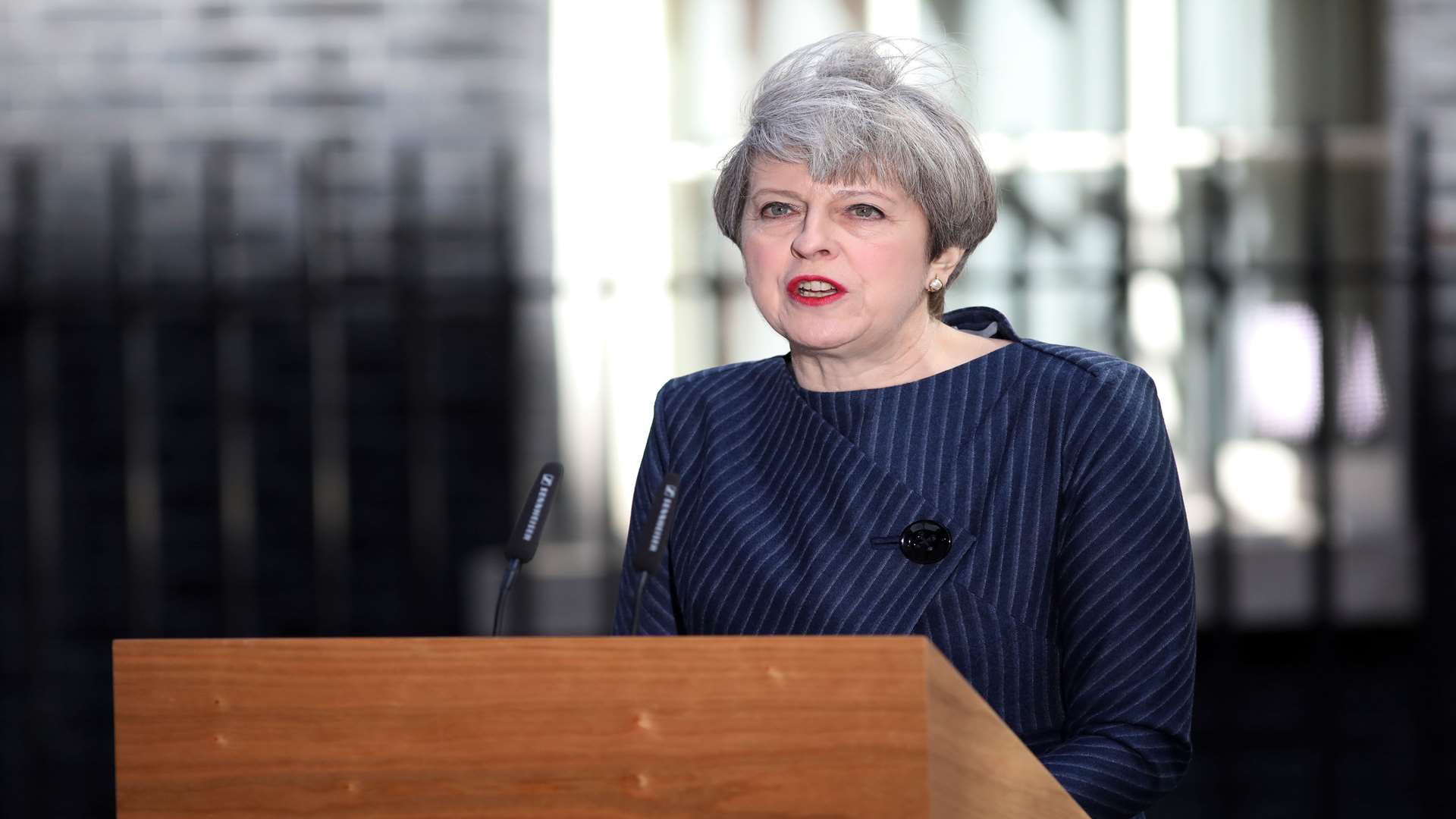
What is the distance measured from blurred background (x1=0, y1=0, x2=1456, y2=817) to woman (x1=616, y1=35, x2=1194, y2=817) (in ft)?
9.85

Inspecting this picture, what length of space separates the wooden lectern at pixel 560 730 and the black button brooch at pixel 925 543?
63 cm

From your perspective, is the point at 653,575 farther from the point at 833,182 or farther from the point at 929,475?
the point at 833,182

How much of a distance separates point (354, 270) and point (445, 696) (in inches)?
170

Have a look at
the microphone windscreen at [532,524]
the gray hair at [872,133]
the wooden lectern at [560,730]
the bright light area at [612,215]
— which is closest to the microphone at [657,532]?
the microphone windscreen at [532,524]

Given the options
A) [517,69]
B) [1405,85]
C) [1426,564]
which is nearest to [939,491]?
[1426,564]

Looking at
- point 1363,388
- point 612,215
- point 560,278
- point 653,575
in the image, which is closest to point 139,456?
point 560,278

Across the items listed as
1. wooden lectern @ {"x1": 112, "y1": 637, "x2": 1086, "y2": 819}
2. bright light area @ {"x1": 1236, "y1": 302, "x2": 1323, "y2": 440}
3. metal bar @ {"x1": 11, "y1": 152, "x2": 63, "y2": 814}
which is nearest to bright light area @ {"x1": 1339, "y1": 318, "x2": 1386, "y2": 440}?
bright light area @ {"x1": 1236, "y1": 302, "x2": 1323, "y2": 440}

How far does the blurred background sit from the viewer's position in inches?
213

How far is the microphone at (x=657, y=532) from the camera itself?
168cm

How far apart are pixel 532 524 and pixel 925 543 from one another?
1.83ft

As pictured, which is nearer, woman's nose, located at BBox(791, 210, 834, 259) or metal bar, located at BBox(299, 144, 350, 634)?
woman's nose, located at BBox(791, 210, 834, 259)

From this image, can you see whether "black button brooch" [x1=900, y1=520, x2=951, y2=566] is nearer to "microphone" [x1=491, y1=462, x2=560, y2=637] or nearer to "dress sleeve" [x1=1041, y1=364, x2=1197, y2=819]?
"dress sleeve" [x1=1041, y1=364, x2=1197, y2=819]

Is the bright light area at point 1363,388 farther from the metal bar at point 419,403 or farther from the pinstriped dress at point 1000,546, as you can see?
the pinstriped dress at point 1000,546

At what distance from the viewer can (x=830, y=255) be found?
2109mm
